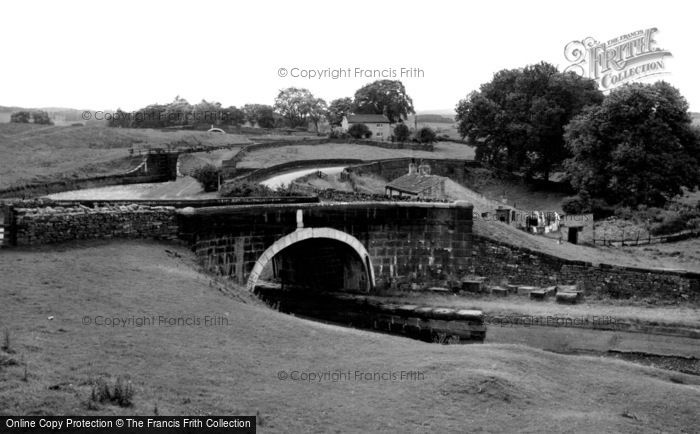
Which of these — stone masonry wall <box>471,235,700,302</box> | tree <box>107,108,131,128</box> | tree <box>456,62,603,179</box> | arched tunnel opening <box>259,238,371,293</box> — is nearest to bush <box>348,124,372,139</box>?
tree <box>456,62,603,179</box>

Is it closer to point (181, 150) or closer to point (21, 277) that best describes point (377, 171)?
point (181, 150)

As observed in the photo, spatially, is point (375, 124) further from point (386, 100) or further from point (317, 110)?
point (317, 110)

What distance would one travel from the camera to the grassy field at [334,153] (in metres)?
62.4

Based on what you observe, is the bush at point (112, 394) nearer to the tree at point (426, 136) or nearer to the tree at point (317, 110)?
the tree at point (426, 136)

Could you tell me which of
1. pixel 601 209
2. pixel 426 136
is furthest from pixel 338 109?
pixel 601 209

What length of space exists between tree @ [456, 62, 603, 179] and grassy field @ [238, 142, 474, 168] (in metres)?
7.38

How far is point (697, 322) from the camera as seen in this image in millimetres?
24516

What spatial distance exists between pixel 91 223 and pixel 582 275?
1764 centimetres

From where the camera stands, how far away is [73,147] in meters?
69.2

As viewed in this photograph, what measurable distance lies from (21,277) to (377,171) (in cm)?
4595

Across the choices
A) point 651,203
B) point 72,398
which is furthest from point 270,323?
point 651,203

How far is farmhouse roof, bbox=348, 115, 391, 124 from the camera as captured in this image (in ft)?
300

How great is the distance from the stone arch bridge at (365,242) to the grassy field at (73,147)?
24.0 m

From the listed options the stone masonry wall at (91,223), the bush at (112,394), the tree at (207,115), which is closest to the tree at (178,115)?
the tree at (207,115)
